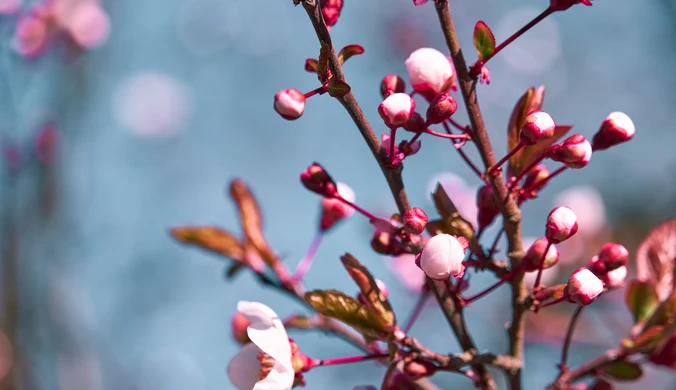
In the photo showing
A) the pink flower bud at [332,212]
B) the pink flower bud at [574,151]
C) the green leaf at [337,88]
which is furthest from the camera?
the pink flower bud at [332,212]

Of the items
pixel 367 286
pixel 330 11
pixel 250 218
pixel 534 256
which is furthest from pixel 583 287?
pixel 250 218

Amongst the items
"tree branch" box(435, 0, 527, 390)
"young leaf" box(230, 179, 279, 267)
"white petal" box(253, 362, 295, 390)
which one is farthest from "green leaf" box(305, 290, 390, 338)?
"young leaf" box(230, 179, 279, 267)

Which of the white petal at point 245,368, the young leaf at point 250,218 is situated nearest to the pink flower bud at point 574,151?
the white petal at point 245,368

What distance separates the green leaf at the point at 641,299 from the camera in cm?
135

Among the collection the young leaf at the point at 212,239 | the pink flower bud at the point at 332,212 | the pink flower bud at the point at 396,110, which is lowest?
the young leaf at the point at 212,239

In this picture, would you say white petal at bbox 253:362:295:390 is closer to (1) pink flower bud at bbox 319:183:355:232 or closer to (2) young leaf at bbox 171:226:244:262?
(1) pink flower bud at bbox 319:183:355:232

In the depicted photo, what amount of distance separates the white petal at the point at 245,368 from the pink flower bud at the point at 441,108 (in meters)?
0.54

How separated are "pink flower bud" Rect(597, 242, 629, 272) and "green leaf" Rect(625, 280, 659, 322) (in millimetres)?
317

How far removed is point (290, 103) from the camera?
3.22 feet

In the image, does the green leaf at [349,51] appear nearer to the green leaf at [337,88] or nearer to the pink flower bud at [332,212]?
the green leaf at [337,88]

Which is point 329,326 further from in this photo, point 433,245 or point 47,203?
point 47,203

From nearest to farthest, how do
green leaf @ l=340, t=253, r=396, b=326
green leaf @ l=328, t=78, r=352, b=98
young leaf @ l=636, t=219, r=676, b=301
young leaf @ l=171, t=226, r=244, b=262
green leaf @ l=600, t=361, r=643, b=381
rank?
green leaf @ l=328, t=78, r=352, b=98
green leaf @ l=340, t=253, r=396, b=326
green leaf @ l=600, t=361, r=643, b=381
young leaf @ l=636, t=219, r=676, b=301
young leaf @ l=171, t=226, r=244, b=262

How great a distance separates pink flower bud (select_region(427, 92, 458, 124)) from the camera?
38.0 inches

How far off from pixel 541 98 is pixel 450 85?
160mm
